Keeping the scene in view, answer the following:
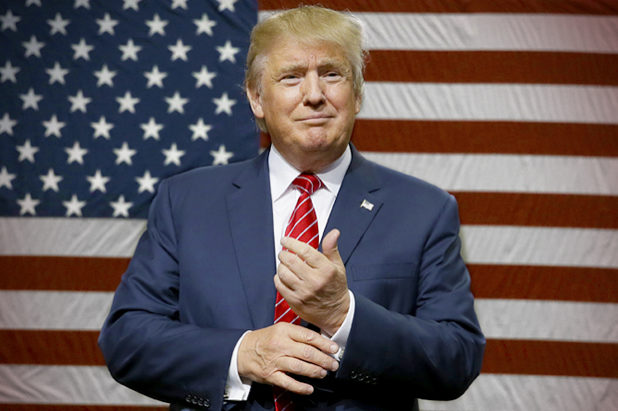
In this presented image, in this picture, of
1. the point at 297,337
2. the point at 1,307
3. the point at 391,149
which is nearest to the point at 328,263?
the point at 297,337

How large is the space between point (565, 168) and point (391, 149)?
638 millimetres

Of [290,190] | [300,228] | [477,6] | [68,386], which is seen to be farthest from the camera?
[68,386]

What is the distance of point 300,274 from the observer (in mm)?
1014

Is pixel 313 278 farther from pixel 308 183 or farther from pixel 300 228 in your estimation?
pixel 308 183

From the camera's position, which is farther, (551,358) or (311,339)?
(551,358)

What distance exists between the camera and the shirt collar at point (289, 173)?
1354 mm

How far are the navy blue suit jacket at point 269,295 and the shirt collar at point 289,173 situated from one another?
0.07ft

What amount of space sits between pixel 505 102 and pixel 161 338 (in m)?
1.65

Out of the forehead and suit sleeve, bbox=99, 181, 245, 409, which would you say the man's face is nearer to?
the forehead

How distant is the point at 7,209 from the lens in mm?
2404

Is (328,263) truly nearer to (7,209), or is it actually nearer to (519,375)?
(519,375)

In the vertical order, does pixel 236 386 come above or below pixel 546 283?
above

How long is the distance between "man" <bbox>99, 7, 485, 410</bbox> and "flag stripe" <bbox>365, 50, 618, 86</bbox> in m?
1.02

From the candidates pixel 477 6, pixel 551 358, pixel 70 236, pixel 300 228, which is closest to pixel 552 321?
pixel 551 358
